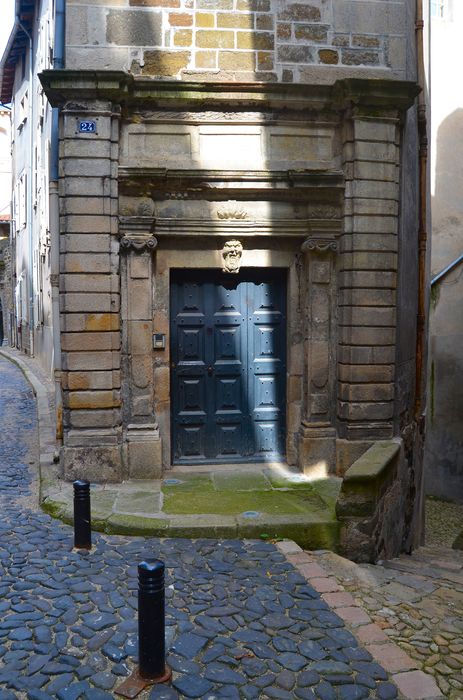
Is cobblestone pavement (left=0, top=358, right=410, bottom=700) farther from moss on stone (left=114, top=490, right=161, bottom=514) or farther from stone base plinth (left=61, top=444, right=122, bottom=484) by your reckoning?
stone base plinth (left=61, top=444, right=122, bottom=484)

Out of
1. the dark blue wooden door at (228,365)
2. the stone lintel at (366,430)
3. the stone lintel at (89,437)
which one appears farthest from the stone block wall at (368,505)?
the stone lintel at (89,437)

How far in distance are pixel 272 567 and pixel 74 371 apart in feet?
9.53

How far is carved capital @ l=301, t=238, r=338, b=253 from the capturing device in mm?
6680

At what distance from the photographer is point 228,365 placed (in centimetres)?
707

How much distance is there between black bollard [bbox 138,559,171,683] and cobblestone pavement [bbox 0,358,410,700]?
93 mm

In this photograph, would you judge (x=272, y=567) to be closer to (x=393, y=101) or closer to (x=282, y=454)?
(x=282, y=454)

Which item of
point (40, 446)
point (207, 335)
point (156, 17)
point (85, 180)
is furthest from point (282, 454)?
point (156, 17)

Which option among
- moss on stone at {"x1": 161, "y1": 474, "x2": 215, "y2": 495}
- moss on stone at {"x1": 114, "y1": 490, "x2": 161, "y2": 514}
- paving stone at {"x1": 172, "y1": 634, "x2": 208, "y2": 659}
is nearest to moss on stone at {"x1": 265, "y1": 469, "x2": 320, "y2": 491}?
moss on stone at {"x1": 161, "y1": 474, "x2": 215, "y2": 495}

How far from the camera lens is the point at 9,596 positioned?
404 centimetres

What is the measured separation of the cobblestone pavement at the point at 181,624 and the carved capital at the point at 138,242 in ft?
9.18

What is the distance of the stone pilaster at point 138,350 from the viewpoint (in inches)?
255

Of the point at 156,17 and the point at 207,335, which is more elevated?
the point at 156,17

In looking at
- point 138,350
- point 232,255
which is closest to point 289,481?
point 138,350

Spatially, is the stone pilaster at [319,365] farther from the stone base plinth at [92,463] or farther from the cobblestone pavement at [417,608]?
the stone base plinth at [92,463]
